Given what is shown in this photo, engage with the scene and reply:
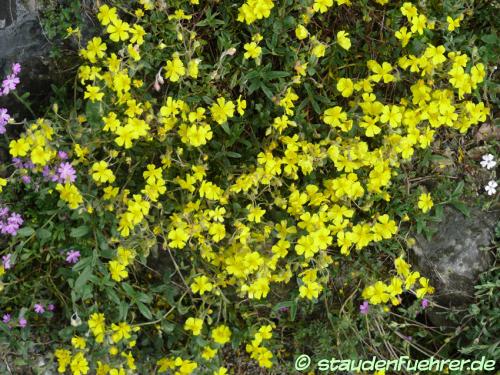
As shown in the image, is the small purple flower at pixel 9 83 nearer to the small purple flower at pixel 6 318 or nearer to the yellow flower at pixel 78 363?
the small purple flower at pixel 6 318

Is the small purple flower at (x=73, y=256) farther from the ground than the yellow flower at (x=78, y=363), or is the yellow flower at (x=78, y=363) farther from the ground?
the small purple flower at (x=73, y=256)

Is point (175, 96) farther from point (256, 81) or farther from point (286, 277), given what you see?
point (286, 277)

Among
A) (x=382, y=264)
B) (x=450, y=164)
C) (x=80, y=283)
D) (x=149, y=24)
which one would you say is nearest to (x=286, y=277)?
(x=382, y=264)

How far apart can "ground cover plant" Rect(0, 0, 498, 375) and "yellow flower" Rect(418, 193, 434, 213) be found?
0.02 metres

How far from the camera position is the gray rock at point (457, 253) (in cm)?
335

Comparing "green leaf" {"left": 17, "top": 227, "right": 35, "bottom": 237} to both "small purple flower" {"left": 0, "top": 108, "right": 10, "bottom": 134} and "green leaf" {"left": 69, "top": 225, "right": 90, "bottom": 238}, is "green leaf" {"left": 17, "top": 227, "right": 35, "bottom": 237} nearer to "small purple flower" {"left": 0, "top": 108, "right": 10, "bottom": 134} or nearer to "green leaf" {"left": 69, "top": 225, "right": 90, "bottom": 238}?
"green leaf" {"left": 69, "top": 225, "right": 90, "bottom": 238}

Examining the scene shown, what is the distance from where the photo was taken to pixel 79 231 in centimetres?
277

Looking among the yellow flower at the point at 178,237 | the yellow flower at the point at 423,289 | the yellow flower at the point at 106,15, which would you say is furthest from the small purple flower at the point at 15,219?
the yellow flower at the point at 423,289

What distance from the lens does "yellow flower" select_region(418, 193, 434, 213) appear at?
309 cm

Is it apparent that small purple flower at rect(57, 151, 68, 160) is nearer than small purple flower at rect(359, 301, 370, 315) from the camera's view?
Yes

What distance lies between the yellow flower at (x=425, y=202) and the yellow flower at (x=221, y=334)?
1269mm

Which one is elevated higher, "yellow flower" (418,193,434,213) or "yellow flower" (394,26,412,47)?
"yellow flower" (394,26,412,47)

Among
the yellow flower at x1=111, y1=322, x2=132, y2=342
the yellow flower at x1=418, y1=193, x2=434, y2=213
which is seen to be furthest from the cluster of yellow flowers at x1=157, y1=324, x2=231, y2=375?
the yellow flower at x1=418, y1=193, x2=434, y2=213

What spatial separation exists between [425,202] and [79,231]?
6.15 ft
